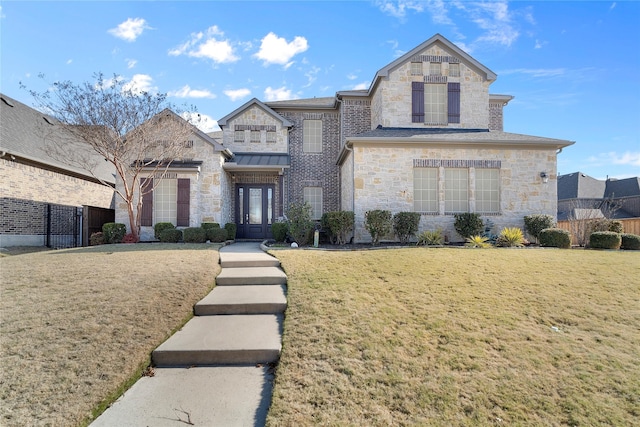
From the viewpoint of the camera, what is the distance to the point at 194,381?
3.70m

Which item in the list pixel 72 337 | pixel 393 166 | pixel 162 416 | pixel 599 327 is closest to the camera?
pixel 162 416

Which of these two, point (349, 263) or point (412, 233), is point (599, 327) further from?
point (412, 233)

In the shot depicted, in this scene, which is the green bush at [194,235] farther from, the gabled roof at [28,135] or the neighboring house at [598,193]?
the neighboring house at [598,193]

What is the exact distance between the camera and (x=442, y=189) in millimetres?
12328

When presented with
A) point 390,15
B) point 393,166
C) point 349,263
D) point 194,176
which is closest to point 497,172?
point 393,166

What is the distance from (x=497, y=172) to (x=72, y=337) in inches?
524

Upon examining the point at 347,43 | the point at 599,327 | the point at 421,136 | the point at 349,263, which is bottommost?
the point at 599,327

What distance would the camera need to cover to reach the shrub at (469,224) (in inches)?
461

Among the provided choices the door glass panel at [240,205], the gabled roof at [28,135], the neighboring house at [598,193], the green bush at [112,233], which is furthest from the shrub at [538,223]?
the neighboring house at [598,193]

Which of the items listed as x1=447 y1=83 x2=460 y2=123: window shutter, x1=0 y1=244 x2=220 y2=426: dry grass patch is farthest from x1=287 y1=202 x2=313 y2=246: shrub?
x1=447 y1=83 x2=460 y2=123: window shutter

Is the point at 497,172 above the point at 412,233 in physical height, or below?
above

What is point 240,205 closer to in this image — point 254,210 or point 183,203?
point 254,210

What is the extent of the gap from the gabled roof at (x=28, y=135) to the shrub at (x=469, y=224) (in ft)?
46.7

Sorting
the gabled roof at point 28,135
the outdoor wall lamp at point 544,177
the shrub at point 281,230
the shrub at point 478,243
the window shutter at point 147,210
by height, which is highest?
the gabled roof at point 28,135
